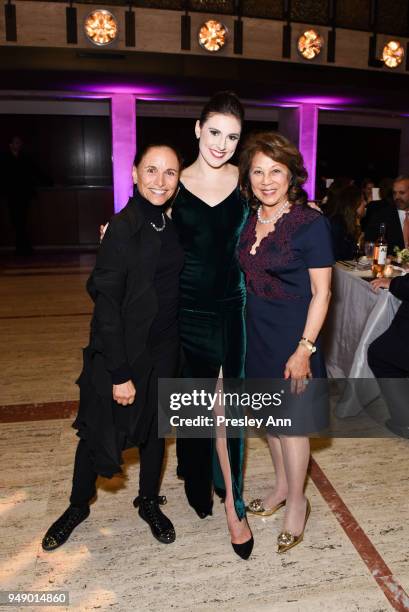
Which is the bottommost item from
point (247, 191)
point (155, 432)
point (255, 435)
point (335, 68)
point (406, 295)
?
point (255, 435)

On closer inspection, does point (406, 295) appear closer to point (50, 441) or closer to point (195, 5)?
point (50, 441)

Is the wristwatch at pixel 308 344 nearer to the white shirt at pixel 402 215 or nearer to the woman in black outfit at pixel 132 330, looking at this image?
the woman in black outfit at pixel 132 330

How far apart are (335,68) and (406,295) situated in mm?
6886

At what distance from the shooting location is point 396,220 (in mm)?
4238

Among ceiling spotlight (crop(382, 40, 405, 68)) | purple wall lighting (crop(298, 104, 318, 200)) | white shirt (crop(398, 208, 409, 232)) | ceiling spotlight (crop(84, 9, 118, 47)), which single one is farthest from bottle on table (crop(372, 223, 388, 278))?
purple wall lighting (crop(298, 104, 318, 200))

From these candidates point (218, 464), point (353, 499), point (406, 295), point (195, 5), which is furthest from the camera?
point (195, 5)

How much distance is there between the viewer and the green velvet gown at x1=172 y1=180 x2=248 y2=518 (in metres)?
1.95

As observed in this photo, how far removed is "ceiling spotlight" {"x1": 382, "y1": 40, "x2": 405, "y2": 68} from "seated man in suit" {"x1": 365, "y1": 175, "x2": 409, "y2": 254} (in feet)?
18.0

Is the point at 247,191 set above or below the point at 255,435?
above

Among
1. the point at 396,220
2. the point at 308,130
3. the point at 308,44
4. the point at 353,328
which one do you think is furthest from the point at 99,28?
the point at 353,328

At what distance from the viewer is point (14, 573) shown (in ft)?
6.32

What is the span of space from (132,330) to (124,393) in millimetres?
219

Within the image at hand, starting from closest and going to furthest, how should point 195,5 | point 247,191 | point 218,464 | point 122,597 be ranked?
1. point 122,597
2. point 247,191
3. point 218,464
4. point 195,5

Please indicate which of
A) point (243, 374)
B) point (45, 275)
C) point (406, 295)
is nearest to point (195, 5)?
point (45, 275)
